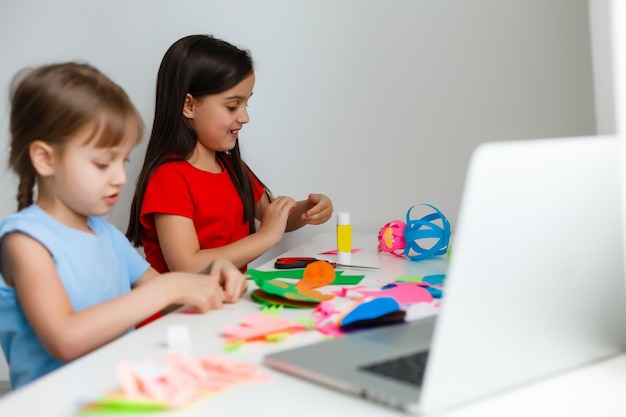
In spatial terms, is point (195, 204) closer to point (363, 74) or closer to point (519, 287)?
point (363, 74)

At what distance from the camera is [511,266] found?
623 mm

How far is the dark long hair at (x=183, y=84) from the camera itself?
169cm

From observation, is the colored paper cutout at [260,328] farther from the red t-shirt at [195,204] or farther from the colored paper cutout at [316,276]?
the red t-shirt at [195,204]

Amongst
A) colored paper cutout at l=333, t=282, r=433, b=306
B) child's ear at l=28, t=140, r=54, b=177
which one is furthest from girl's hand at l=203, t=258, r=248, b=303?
child's ear at l=28, t=140, r=54, b=177

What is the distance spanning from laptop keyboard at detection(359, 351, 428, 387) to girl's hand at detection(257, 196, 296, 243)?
0.83 meters

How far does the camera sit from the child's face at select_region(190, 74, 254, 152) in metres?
1.70

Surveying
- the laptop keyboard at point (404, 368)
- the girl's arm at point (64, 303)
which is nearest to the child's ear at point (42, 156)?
the girl's arm at point (64, 303)

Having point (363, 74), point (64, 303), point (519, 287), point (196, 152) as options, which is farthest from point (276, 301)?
point (363, 74)

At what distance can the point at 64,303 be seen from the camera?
962mm

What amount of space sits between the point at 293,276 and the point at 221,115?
0.54 m

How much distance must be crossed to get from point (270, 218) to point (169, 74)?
1.42ft

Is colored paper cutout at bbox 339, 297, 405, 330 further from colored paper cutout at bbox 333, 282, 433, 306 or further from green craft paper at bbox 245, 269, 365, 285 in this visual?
green craft paper at bbox 245, 269, 365, 285

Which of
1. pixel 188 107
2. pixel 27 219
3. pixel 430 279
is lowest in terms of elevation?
pixel 430 279

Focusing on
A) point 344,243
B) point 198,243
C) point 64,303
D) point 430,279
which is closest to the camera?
point 64,303
